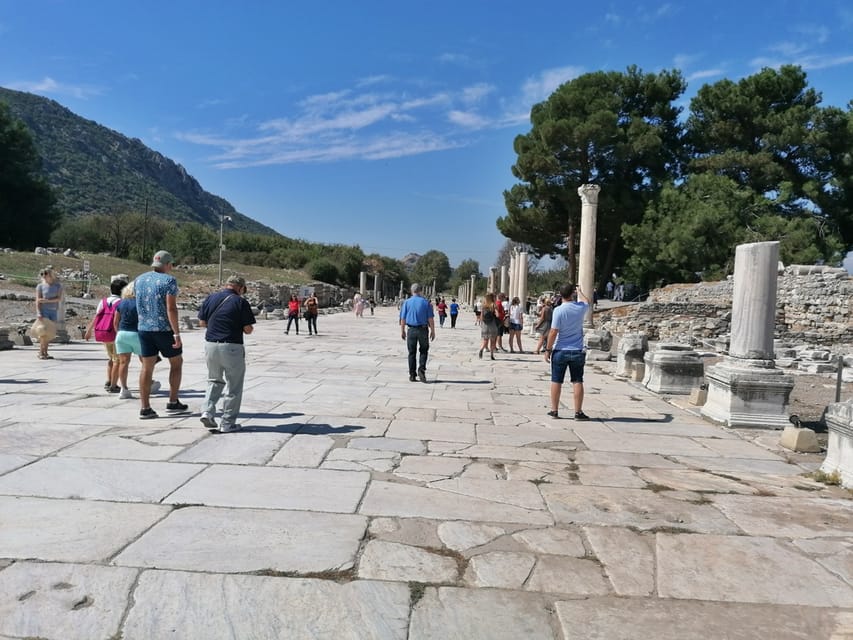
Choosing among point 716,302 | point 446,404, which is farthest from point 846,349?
point 446,404

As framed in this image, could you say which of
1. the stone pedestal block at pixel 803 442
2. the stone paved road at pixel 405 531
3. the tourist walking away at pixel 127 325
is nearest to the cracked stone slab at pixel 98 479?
the stone paved road at pixel 405 531

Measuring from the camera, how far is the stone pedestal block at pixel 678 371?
28.7 ft

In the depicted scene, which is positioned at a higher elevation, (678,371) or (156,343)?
(156,343)

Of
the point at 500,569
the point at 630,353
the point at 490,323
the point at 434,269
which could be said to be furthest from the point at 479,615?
the point at 434,269

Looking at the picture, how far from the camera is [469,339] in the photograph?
19.2 meters

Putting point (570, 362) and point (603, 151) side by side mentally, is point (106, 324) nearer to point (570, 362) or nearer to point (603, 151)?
point (570, 362)

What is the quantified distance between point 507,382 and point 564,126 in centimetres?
2618

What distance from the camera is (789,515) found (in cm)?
376

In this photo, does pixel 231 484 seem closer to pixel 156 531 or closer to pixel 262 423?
pixel 156 531

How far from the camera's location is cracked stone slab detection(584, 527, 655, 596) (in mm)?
2760

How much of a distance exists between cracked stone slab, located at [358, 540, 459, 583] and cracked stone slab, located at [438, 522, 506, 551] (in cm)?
17

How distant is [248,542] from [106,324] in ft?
16.6

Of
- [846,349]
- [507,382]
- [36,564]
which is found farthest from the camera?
[846,349]

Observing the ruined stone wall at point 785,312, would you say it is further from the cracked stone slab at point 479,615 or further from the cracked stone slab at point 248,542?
the cracked stone slab at point 479,615
